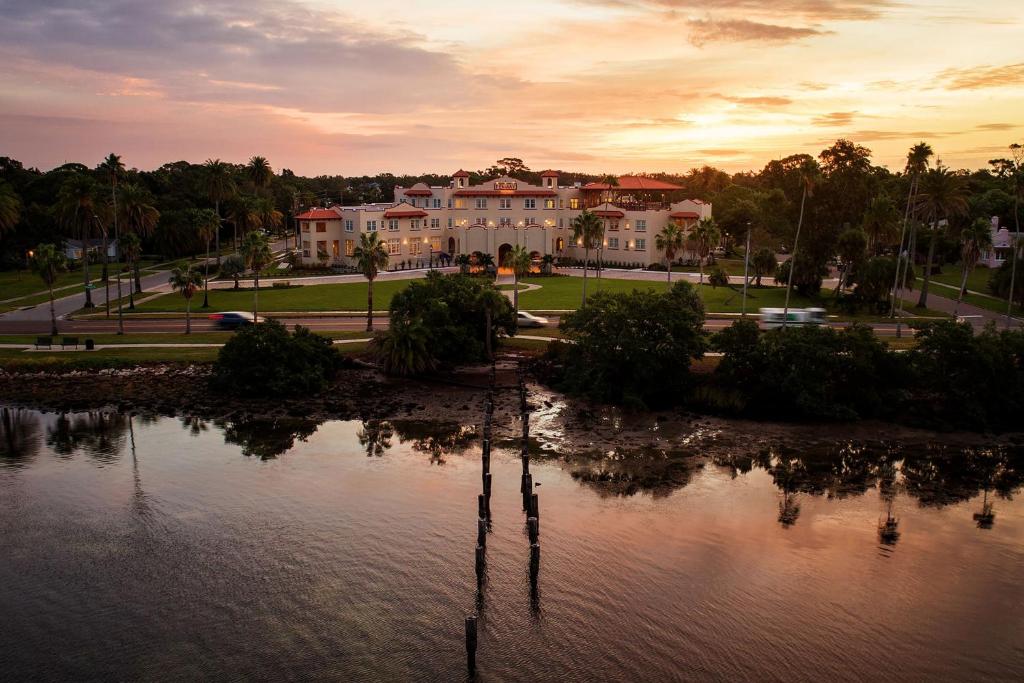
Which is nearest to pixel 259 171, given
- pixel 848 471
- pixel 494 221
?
pixel 494 221

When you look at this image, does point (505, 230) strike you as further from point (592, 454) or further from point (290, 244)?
point (592, 454)

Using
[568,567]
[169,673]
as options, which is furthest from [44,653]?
[568,567]

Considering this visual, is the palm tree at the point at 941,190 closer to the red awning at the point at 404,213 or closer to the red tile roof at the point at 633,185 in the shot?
the red tile roof at the point at 633,185

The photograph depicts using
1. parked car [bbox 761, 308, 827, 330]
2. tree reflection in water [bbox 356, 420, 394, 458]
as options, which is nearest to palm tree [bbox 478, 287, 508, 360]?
tree reflection in water [bbox 356, 420, 394, 458]

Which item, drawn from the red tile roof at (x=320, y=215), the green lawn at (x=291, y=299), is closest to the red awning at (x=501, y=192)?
the red tile roof at (x=320, y=215)

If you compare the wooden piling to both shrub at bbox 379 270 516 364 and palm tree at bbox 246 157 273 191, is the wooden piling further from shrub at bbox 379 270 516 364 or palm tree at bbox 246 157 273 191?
palm tree at bbox 246 157 273 191

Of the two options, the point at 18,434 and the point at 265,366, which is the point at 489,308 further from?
the point at 18,434
